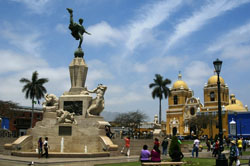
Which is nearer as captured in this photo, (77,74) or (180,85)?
(77,74)

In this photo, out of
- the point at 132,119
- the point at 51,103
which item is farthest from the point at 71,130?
the point at 132,119

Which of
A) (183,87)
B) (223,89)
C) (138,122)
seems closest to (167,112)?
(183,87)

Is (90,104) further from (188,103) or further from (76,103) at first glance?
(188,103)

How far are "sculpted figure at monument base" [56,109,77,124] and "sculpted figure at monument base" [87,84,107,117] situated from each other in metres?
1.17

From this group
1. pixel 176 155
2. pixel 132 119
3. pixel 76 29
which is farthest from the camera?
pixel 132 119

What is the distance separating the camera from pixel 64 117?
20.0 meters

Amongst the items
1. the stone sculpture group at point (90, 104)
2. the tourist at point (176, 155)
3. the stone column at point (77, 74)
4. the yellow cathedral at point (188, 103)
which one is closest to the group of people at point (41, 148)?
the stone sculpture group at point (90, 104)

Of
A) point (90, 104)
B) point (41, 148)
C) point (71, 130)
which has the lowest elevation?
point (41, 148)

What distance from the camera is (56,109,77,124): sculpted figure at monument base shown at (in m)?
20.0

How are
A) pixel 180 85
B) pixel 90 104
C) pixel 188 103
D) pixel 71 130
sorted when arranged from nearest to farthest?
pixel 71 130 → pixel 90 104 → pixel 188 103 → pixel 180 85

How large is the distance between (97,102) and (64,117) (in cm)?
251

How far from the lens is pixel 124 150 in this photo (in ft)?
67.4

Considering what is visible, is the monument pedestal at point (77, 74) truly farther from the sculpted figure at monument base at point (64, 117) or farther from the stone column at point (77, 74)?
the sculpted figure at monument base at point (64, 117)

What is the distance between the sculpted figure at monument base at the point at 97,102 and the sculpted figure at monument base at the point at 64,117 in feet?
3.83
